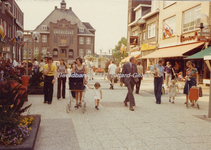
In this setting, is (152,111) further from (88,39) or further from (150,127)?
(88,39)

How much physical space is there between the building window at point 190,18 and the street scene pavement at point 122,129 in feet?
44.4

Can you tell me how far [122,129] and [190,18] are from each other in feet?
57.3

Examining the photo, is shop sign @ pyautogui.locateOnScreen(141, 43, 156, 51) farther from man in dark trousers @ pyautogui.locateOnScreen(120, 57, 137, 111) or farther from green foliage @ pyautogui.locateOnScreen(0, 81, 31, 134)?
green foliage @ pyautogui.locateOnScreen(0, 81, 31, 134)

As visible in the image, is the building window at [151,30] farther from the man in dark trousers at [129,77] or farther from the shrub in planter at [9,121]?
the shrub in planter at [9,121]

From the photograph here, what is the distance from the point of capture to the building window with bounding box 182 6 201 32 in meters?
19.4

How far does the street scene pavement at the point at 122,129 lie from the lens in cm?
432

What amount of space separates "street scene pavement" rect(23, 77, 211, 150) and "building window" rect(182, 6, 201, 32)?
44.4ft

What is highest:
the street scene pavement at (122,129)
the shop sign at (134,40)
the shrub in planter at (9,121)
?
the shop sign at (134,40)

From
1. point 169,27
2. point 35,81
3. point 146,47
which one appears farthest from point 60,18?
point 35,81

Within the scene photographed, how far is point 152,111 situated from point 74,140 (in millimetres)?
3752

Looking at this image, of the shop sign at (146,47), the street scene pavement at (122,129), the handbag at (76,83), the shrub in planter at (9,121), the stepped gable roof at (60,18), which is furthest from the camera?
the stepped gable roof at (60,18)

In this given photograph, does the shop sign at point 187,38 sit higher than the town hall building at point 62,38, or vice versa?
the town hall building at point 62,38

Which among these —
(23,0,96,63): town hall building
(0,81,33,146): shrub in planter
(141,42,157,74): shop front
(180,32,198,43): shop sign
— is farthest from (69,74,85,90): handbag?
(23,0,96,63): town hall building

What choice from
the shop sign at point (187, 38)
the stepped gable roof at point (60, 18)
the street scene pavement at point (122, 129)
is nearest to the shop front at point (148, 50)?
the shop sign at point (187, 38)
